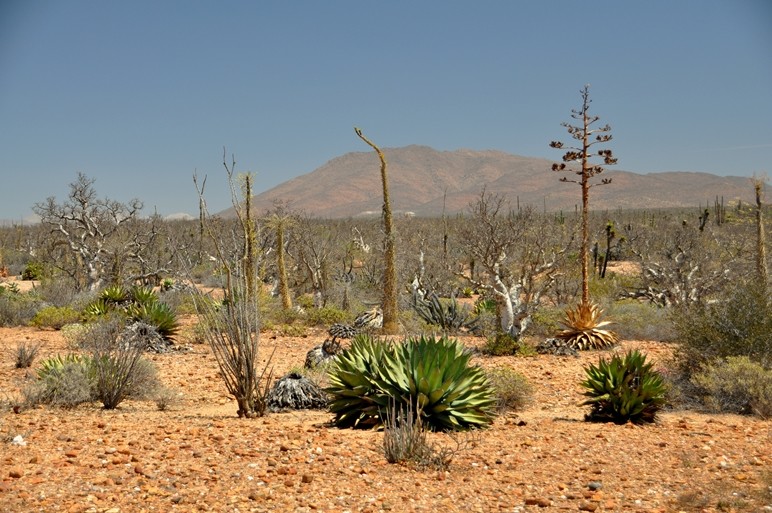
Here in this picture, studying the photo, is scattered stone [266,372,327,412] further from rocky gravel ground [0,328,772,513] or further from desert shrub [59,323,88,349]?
desert shrub [59,323,88,349]

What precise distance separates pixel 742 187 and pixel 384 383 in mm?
167422

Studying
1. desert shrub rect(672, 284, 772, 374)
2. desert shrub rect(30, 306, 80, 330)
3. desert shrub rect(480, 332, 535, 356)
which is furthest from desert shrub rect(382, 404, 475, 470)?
desert shrub rect(30, 306, 80, 330)

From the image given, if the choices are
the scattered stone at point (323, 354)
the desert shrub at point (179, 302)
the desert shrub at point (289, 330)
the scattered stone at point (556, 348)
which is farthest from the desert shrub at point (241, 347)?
the desert shrub at point (179, 302)

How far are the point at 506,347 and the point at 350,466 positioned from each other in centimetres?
781

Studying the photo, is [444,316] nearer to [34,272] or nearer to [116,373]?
[116,373]

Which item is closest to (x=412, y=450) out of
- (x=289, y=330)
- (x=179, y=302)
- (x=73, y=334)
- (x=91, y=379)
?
(x=91, y=379)

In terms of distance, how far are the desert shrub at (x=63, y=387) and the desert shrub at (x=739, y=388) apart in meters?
7.98

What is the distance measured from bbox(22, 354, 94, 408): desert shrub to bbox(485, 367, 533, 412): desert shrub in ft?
16.9

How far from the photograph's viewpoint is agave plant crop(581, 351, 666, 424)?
7.36 metres

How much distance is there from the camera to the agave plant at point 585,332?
Answer: 1347cm

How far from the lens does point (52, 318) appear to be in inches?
615

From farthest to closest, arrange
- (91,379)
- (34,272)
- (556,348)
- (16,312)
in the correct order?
(34,272) → (16,312) → (556,348) → (91,379)

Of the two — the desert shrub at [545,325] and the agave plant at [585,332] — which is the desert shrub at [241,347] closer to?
the agave plant at [585,332]

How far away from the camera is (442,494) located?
193 inches
